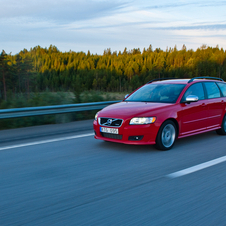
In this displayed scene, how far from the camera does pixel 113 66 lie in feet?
435

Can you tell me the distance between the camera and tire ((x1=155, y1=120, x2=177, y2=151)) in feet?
20.4

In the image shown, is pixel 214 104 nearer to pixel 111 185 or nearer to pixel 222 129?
pixel 222 129

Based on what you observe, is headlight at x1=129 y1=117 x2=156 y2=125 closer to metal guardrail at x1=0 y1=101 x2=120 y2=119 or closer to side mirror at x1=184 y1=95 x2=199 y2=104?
side mirror at x1=184 y1=95 x2=199 y2=104

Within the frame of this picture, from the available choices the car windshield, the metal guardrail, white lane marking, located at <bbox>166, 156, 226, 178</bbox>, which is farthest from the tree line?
white lane marking, located at <bbox>166, 156, 226, 178</bbox>

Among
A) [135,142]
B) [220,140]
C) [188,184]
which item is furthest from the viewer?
[220,140]

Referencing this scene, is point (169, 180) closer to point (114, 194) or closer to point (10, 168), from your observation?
point (114, 194)

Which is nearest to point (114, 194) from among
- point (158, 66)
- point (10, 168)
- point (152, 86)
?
point (10, 168)

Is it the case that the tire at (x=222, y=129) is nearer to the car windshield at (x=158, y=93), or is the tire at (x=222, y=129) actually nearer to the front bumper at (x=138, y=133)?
the car windshield at (x=158, y=93)

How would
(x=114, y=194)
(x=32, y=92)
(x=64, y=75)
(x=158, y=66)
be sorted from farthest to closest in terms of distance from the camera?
(x=64, y=75) → (x=158, y=66) → (x=32, y=92) → (x=114, y=194)

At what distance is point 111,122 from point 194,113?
1992mm

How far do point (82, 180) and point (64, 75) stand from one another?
12746 centimetres

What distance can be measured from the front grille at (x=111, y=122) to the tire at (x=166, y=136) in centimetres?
83

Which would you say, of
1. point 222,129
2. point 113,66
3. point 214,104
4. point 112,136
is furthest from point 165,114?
point 113,66

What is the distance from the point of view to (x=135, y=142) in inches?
241
